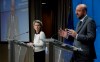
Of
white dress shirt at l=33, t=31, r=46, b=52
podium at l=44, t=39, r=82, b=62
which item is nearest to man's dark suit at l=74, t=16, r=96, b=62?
podium at l=44, t=39, r=82, b=62

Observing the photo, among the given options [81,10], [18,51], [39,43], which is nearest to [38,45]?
[39,43]

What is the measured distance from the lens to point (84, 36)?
466 centimetres

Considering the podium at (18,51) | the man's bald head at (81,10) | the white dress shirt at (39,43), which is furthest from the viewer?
the white dress shirt at (39,43)

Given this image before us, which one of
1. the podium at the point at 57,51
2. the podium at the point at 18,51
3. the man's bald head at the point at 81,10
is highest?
the man's bald head at the point at 81,10

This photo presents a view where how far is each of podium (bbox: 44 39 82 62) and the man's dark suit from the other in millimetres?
158

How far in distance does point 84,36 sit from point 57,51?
17.2 inches

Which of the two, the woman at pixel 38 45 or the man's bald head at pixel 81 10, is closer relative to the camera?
the man's bald head at pixel 81 10

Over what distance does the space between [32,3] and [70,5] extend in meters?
1.62

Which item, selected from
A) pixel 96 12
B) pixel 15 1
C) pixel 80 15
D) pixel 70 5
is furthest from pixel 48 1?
pixel 80 15

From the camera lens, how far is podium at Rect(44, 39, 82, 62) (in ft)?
14.6

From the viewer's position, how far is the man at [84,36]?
4.65m

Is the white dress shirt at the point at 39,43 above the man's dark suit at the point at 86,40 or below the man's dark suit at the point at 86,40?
below

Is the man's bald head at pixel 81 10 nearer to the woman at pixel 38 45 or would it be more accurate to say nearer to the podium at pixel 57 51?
the podium at pixel 57 51

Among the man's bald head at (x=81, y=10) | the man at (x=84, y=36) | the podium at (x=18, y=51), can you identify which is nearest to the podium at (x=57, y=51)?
the man at (x=84, y=36)
